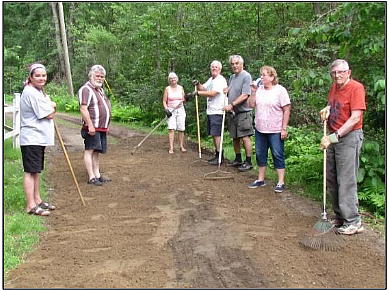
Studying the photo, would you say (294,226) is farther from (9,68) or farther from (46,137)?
(9,68)

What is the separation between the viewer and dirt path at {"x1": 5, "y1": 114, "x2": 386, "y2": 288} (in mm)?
3590

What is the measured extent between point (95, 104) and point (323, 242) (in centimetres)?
367

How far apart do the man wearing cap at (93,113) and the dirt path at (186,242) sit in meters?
0.52

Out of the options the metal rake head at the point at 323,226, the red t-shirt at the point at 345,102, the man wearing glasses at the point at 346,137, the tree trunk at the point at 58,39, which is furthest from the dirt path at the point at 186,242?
the tree trunk at the point at 58,39

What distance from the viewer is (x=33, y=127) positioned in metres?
5.29

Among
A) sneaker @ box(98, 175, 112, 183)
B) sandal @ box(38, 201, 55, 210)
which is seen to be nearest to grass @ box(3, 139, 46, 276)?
sandal @ box(38, 201, 55, 210)

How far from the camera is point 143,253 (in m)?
4.12

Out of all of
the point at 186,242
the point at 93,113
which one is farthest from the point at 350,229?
the point at 93,113

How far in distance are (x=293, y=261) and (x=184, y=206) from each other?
200 centimetres

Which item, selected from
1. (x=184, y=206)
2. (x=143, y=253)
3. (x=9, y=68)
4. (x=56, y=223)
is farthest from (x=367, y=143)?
(x=9, y=68)

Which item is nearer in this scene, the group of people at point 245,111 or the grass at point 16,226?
the grass at point 16,226

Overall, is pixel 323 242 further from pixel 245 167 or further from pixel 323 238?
pixel 245 167

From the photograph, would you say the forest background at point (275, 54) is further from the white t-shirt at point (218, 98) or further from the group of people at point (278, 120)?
the white t-shirt at point (218, 98)

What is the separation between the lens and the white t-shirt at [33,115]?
207 inches
